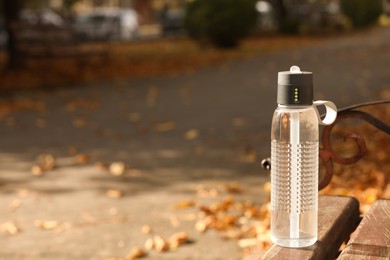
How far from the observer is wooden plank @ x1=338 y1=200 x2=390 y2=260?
2.11 meters

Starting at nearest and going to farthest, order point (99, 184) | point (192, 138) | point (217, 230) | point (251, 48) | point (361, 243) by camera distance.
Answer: point (361, 243), point (217, 230), point (99, 184), point (192, 138), point (251, 48)

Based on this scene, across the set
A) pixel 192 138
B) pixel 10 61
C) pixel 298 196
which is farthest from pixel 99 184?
pixel 10 61

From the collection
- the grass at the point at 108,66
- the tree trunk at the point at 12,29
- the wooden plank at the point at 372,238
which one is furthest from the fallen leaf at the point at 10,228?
the tree trunk at the point at 12,29

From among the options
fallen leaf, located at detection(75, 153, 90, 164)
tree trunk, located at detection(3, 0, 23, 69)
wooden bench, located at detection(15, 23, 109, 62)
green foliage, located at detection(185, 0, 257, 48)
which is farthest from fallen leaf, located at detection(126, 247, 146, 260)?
green foliage, located at detection(185, 0, 257, 48)

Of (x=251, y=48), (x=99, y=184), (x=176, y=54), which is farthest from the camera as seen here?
(x=251, y=48)

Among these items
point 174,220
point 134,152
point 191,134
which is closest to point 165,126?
point 191,134

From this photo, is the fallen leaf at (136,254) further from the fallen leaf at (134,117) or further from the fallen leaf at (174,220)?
the fallen leaf at (134,117)

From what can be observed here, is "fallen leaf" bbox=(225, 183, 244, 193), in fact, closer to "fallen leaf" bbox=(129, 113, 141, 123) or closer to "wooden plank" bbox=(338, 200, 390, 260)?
"wooden plank" bbox=(338, 200, 390, 260)

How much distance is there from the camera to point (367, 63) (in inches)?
632

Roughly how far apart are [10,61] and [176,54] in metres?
5.95

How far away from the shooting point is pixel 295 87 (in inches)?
81.8

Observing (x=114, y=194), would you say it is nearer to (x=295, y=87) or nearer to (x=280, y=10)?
(x=295, y=87)

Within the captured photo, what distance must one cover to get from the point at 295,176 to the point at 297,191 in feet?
0.14

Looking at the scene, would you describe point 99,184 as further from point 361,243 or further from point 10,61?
point 10,61
